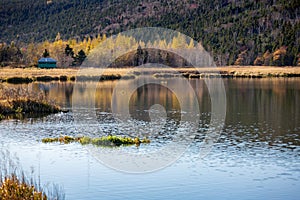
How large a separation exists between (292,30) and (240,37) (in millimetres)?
22289

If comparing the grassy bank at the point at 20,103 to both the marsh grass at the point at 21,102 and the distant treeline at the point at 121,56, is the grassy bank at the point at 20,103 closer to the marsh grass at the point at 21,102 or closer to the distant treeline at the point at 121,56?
the marsh grass at the point at 21,102

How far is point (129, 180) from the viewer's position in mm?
22328

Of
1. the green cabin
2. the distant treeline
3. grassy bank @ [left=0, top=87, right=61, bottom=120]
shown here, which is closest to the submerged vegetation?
grassy bank @ [left=0, top=87, right=61, bottom=120]

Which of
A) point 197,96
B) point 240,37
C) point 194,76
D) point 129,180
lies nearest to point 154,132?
point 129,180

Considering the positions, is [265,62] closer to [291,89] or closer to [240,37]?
[240,37]

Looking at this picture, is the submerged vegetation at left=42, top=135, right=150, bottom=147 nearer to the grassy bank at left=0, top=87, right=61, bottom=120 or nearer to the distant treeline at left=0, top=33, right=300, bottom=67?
the grassy bank at left=0, top=87, right=61, bottom=120

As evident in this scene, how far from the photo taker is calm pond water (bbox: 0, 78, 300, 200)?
2062 centimetres

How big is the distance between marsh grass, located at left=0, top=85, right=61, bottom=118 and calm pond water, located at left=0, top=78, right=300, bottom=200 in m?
1.59

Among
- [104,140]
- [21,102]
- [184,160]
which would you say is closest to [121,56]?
[21,102]

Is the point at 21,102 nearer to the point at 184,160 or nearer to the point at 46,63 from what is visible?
the point at 184,160

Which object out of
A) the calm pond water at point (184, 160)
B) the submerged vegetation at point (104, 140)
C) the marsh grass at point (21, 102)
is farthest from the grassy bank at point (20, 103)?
the submerged vegetation at point (104, 140)

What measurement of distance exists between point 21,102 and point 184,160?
20190mm

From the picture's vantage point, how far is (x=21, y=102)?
42.2m

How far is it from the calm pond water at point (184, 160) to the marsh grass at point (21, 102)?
1589mm
